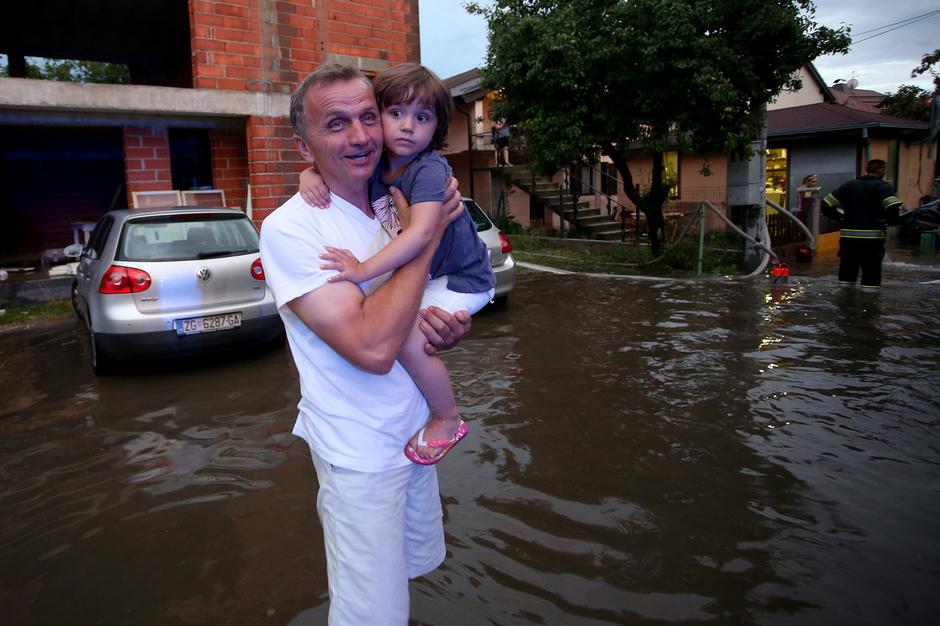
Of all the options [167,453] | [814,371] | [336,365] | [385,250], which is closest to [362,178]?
[385,250]

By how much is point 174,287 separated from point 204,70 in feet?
14.4

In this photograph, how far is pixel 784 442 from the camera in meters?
4.44

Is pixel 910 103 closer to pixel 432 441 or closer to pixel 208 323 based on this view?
pixel 208 323

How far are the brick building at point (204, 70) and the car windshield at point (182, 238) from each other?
3.17 m

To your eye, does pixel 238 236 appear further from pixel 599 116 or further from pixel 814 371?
pixel 599 116

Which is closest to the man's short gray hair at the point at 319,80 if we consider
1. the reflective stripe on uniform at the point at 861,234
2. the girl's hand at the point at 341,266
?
the girl's hand at the point at 341,266

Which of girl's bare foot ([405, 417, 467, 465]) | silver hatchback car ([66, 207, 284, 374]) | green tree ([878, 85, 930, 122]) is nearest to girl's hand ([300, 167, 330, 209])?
girl's bare foot ([405, 417, 467, 465])

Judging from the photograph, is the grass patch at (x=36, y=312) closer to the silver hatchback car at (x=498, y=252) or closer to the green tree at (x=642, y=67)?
the silver hatchback car at (x=498, y=252)

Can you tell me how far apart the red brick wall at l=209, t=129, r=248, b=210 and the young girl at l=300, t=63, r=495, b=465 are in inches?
362

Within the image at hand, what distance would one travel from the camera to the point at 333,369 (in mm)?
1899

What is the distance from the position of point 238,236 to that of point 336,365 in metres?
5.46

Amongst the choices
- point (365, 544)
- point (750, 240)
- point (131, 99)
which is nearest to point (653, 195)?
point (750, 240)

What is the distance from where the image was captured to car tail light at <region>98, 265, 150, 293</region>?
20.3 feet

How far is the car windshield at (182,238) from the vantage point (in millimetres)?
6348
